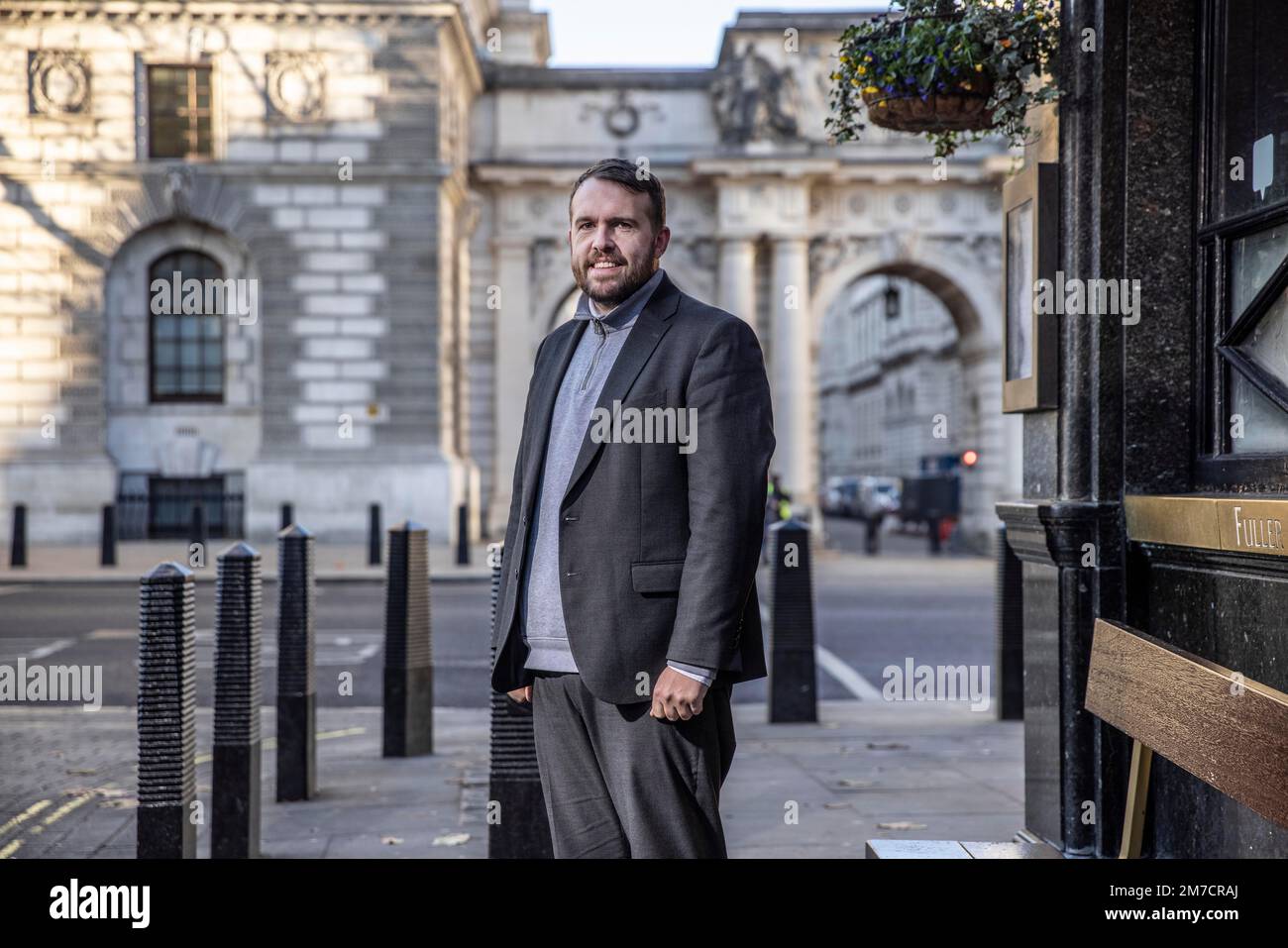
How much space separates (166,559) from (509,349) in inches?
433

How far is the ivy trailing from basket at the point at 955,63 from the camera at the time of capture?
4785mm

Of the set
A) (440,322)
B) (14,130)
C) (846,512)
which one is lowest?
(846,512)

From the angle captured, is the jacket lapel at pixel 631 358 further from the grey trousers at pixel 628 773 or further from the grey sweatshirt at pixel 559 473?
the grey trousers at pixel 628 773

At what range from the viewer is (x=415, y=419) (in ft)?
83.1

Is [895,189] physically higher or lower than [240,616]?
higher

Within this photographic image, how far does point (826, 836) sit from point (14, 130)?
22873 millimetres

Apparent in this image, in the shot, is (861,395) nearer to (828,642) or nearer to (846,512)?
(846,512)

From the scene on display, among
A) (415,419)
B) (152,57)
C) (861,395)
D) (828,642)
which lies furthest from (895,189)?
(861,395)

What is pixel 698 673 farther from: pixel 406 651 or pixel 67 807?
pixel 406 651

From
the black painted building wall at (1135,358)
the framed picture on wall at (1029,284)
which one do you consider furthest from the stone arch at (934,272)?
the black painted building wall at (1135,358)

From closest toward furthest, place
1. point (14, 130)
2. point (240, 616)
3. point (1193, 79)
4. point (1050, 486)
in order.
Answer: point (1193, 79)
point (1050, 486)
point (240, 616)
point (14, 130)

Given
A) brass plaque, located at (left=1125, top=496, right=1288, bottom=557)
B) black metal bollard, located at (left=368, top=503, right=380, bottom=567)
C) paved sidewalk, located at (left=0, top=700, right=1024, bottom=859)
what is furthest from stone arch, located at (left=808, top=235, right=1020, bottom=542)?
brass plaque, located at (left=1125, top=496, right=1288, bottom=557)

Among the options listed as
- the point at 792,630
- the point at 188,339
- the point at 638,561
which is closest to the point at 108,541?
the point at 188,339

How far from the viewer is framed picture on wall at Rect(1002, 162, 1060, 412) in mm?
4715
